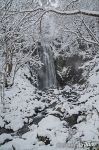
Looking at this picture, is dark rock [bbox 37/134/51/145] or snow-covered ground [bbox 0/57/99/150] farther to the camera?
dark rock [bbox 37/134/51/145]

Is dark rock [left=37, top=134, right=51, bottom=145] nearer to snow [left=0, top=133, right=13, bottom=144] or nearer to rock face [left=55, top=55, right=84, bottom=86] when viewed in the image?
snow [left=0, top=133, right=13, bottom=144]

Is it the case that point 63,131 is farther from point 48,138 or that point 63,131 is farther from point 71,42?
point 71,42

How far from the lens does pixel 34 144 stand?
831 centimetres

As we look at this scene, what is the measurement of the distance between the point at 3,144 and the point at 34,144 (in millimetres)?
1148

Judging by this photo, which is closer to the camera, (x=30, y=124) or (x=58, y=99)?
(x=30, y=124)

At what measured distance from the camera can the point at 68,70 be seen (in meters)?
18.7

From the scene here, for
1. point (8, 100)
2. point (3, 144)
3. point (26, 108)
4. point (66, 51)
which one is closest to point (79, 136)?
point (3, 144)

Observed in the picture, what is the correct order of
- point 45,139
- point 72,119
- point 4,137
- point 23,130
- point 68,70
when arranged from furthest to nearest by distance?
1. point 68,70
2. point 72,119
3. point 23,130
4. point 4,137
5. point 45,139

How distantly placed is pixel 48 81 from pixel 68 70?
192 cm

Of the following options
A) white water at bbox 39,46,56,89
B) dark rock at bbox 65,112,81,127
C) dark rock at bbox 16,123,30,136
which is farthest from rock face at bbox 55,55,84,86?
dark rock at bbox 16,123,30,136

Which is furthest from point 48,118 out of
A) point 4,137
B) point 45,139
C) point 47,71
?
point 47,71

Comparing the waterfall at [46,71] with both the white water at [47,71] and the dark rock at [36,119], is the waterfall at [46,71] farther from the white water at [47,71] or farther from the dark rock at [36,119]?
the dark rock at [36,119]

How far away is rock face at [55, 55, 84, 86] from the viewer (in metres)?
18.1

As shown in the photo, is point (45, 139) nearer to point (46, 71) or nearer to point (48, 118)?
point (48, 118)
